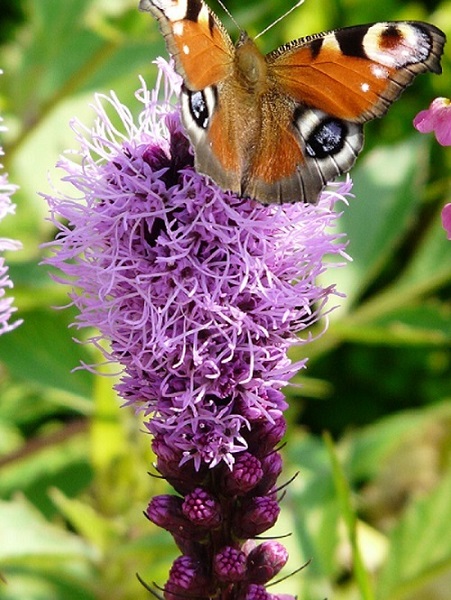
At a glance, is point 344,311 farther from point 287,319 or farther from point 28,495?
point 287,319

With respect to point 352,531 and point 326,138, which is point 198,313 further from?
point 352,531

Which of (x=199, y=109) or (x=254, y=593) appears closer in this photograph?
(x=199, y=109)

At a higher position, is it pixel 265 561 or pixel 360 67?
pixel 360 67

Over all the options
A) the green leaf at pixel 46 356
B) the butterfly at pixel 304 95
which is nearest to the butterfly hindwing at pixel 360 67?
the butterfly at pixel 304 95

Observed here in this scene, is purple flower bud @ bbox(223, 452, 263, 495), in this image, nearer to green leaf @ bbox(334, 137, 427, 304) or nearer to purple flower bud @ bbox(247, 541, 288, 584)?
purple flower bud @ bbox(247, 541, 288, 584)

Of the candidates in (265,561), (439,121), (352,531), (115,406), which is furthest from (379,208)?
(265,561)

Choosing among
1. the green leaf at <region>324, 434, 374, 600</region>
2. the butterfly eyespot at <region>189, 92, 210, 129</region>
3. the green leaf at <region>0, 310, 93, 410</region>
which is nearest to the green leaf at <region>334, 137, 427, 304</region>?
the green leaf at <region>0, 310, 93, 410</region>
